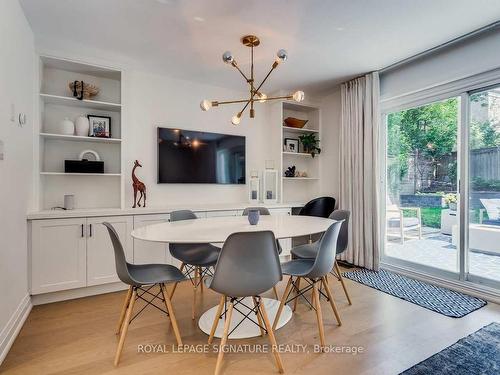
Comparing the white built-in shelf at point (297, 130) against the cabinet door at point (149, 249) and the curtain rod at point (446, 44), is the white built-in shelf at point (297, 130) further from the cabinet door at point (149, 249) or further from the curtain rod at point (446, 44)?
the cabinet door at point (149, 249)

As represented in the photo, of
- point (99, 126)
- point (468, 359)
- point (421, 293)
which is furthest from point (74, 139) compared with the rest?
point (421, 293)

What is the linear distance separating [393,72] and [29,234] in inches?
171

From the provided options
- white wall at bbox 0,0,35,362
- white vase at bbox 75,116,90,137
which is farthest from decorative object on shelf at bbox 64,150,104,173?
white wall at bbox 0,0,35,362

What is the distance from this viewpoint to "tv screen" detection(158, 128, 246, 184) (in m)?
3.66

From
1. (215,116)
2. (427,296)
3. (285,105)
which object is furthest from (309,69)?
(427,296)

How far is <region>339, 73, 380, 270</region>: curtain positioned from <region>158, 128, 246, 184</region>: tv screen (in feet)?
4.88

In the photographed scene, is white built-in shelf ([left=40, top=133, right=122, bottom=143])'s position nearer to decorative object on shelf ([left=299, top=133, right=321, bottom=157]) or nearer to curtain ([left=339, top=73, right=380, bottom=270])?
decorative object on shelf ([left=299, top=133, right=321, bottom=157])

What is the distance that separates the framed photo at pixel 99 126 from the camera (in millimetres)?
3191

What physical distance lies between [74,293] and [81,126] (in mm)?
1719

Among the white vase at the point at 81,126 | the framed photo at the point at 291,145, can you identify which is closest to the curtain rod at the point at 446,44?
the framed photo at the point at 291,145

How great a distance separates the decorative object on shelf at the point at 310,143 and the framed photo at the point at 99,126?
2.74 metres

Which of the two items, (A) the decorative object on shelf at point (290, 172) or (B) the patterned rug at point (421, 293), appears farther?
(A) the decorative object on shelf at point (290, 172)

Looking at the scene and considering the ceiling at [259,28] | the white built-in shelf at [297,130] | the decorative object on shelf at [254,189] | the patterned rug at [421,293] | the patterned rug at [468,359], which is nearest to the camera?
the patterned rug at [468,359]

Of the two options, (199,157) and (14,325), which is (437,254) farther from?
(14,325)
